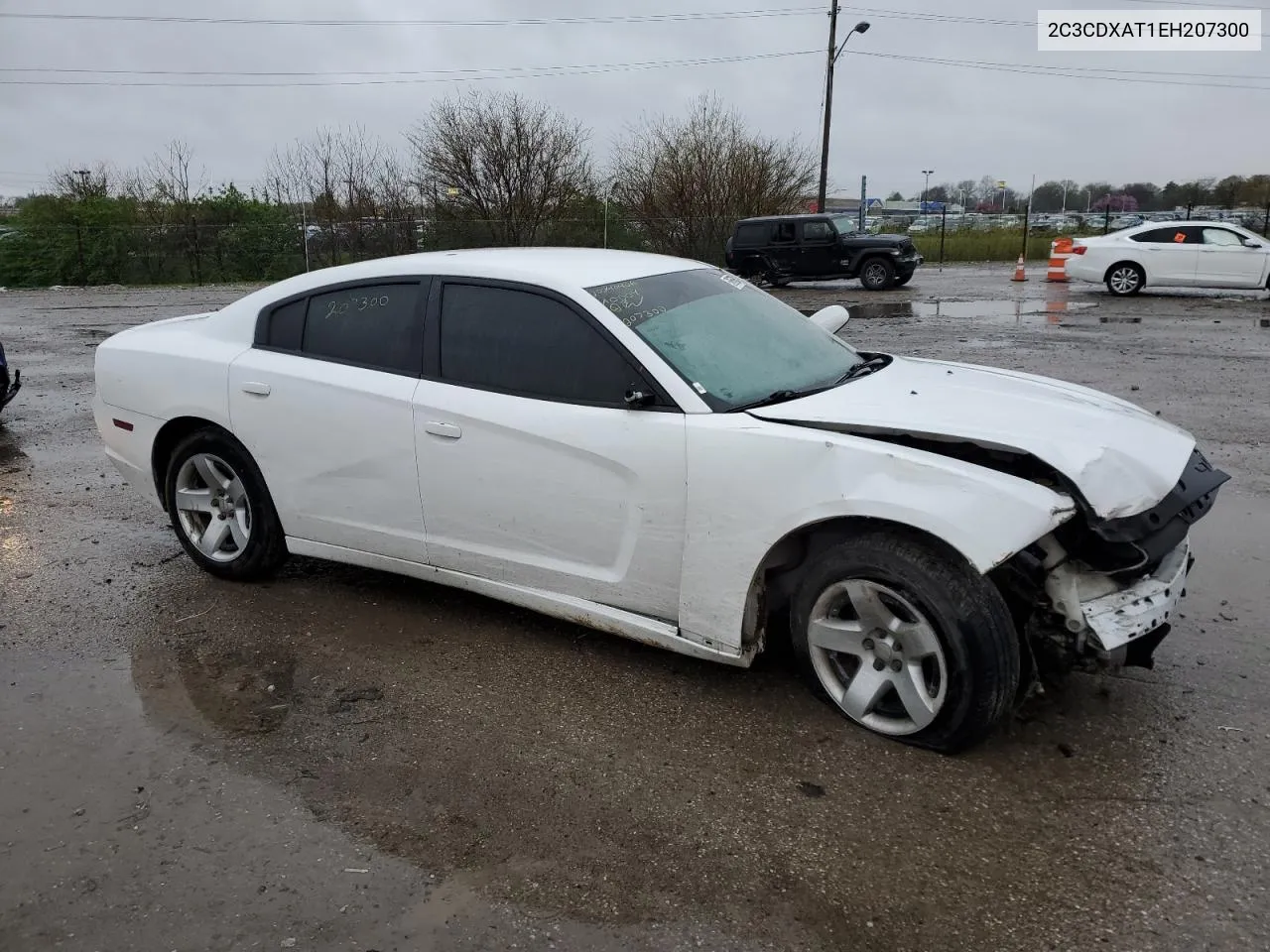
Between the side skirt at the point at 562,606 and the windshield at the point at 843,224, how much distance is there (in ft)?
66.0

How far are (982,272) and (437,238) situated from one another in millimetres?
16943

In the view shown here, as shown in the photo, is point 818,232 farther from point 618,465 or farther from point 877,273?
point 618,465

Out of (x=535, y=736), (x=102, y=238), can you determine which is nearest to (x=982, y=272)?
(x=102, y=238)

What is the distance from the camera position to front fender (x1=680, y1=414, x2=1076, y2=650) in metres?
2.91

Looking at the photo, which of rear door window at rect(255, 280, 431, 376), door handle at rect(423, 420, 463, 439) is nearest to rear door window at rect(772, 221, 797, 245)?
rear door window at rect(255, 280, 431, 376)

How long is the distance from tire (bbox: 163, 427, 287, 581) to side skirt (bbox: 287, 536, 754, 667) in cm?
26

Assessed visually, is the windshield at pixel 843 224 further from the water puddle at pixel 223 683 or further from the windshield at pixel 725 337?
the water puddle at pixel 223 683

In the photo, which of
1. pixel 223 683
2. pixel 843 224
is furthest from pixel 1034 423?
pixel 843 224

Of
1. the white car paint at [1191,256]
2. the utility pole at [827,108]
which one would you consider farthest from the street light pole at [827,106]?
the white car paint at [1191,256]

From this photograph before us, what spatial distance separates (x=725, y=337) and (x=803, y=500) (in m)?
1.01

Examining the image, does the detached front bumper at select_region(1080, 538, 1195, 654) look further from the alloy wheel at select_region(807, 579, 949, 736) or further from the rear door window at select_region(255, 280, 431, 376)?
the rear door window at select_region(255, 280, 431, 376)

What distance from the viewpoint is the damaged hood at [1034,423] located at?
3.06m

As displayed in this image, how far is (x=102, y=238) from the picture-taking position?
30516 millimetres

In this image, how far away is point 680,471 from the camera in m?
3.39
